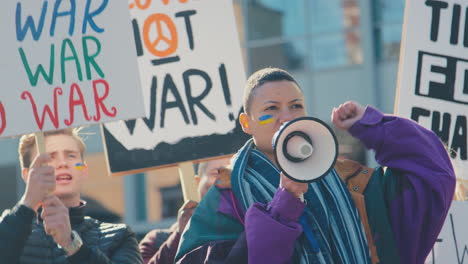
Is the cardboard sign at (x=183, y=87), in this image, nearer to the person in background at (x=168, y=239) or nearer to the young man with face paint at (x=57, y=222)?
the person in background at (x=168, y=239)

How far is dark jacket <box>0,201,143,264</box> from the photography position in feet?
11.1

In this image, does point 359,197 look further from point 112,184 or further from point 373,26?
point 112,184

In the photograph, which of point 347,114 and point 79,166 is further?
point 79,166

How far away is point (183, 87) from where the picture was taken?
457 cm

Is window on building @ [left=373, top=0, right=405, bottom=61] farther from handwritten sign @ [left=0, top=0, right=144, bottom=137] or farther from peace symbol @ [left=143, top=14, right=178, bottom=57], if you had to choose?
handwritten sign @ [left=0, top=0, right=144, bottom=137]

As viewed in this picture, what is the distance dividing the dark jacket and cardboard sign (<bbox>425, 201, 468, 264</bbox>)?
1153mm

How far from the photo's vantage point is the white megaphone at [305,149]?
2605 mm

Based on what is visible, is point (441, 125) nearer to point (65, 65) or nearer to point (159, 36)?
point (159, 36)

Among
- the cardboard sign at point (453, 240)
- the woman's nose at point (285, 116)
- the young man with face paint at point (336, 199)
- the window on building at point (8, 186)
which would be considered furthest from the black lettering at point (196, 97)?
the window on building at point (8, 186)

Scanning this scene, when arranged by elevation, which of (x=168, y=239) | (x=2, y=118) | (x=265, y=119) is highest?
(x=265, y=119)

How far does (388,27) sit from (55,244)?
8824 mm

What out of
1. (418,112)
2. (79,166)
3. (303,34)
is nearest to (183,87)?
(79,166)

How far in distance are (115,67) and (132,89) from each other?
0.39 ft

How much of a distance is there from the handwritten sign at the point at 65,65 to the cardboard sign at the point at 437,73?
1.22 m
